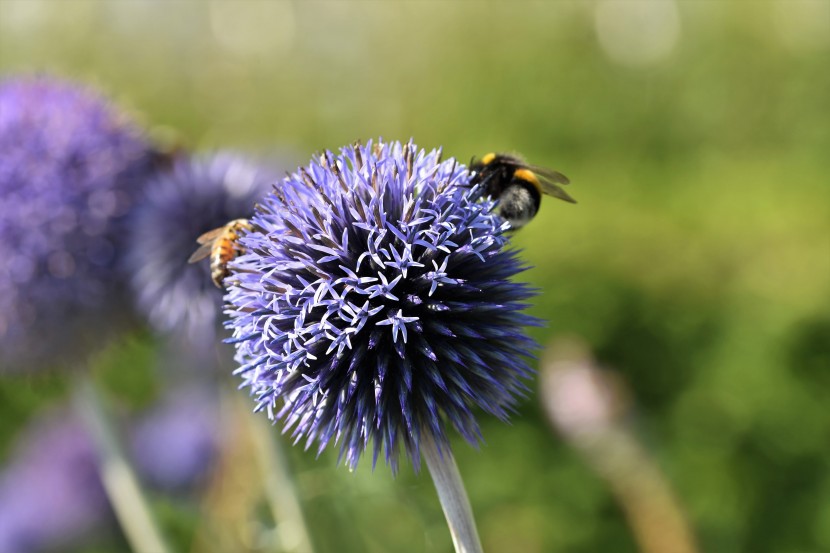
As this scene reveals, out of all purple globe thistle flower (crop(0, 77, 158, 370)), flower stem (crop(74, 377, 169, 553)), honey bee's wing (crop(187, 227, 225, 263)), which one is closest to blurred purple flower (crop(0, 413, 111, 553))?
flower stem (crop(74, 377, 169, 553))

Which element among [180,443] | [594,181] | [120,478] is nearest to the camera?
[120,478]

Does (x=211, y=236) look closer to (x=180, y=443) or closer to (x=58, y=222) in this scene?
(x=58, y=222)

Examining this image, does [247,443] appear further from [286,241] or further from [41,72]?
[286,241]

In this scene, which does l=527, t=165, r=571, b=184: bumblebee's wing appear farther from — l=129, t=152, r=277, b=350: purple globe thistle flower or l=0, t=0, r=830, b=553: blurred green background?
l=129, t=152, r=277, b=350: purple globe thistle flower

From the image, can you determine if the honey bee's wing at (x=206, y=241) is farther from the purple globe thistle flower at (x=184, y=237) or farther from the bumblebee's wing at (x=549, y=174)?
the bumblebee's wing at (x=549, y=174)

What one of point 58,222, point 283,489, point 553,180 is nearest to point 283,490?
point 283,489

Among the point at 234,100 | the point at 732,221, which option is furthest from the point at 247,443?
the point at 234,100
